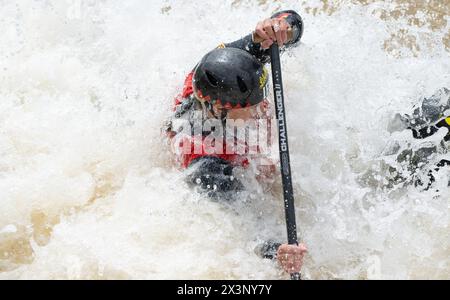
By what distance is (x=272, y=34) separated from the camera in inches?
141

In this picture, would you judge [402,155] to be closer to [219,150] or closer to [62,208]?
[219,150]

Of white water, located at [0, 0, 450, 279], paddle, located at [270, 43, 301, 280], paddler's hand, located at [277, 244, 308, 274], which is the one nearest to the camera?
paddler's hand, located at [277, 244, 308, 274]

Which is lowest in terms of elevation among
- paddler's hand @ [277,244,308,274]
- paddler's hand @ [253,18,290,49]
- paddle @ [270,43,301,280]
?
paddler's hand @ [277,244,308,274]

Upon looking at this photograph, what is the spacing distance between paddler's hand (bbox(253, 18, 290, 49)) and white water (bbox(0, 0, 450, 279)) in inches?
38.3

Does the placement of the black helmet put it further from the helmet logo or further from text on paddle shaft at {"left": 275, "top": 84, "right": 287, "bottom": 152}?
text on paddle shaft at {"left": 275, "top": 84, "right": 287, "bottom": 152}

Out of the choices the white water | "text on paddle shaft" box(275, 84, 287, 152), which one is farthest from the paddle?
the white water

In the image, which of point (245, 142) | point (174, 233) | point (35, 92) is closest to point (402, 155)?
point (245, 142)

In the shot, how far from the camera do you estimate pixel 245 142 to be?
3.78m

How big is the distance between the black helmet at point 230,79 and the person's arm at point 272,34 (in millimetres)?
200
